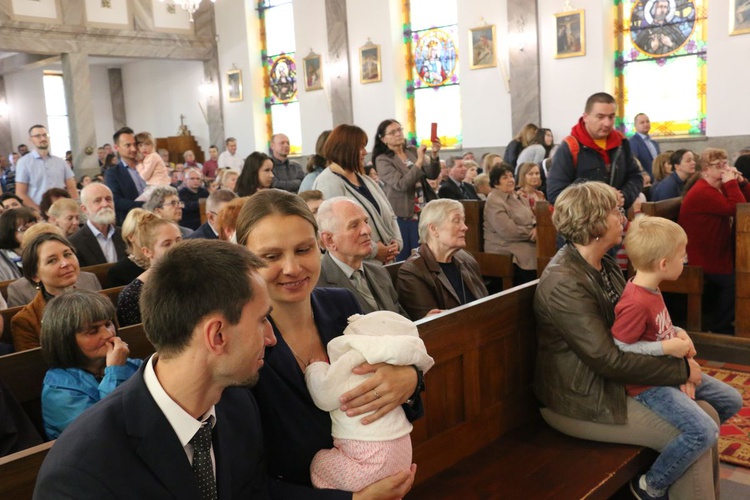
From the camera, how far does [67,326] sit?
2.48 meters

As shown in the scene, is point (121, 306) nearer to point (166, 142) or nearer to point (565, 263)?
point (565, 263)

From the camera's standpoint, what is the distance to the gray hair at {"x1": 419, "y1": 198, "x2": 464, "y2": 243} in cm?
338

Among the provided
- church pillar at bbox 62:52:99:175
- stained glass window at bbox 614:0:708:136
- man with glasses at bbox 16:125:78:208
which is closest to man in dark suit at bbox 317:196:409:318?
man with glasses at bbox 16:125:78:208

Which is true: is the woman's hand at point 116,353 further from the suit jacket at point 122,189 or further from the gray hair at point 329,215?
the suit jacket at point 122,189

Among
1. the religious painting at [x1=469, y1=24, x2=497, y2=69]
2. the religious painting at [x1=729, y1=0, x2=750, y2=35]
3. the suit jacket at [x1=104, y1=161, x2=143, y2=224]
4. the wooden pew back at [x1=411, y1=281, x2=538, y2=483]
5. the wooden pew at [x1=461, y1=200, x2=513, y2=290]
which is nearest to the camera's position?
the wooden pew back at [x1=411, y1=281, x2=538, y2=483]

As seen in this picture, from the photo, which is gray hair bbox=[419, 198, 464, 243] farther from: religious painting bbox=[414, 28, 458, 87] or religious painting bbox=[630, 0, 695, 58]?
religious painting bbox=[414, 28, 458, 87]

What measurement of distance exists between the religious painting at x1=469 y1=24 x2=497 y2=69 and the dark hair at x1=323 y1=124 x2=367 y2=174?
341 inches

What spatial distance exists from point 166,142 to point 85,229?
1398 centimetres

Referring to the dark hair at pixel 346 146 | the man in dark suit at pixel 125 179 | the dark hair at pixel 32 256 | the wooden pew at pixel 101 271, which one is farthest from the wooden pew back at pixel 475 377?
the man in dark suit at pixel 125 179

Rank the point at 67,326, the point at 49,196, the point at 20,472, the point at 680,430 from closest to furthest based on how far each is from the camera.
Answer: the point at 20,472 < the point at 67,326 < the point at 680,430 < the point at 49,196

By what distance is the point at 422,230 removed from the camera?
3.44 m

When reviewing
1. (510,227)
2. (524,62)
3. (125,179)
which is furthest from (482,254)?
(524,62)

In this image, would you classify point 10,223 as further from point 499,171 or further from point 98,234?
point 499,171

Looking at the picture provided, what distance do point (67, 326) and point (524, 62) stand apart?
10761 millimetres
